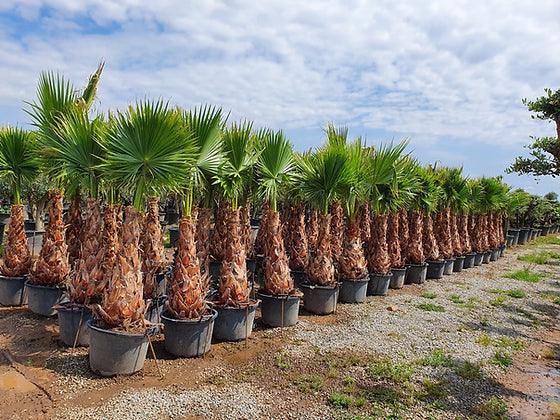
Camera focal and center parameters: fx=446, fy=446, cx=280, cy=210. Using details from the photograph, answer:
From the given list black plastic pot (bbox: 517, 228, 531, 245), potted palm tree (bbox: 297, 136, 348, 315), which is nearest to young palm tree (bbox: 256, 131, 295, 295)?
potted palm tree (bbox: 297, 136, 348, 315)

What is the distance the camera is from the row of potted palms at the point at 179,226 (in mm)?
4918

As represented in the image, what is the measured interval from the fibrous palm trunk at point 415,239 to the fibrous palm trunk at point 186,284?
7096 millimetres

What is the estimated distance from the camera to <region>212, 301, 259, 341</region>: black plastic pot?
6.12 m

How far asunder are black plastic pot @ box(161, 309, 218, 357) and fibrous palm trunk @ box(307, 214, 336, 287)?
2757 mm

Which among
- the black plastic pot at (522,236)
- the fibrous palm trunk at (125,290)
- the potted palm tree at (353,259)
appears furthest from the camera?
the black plastic pot at (522,236)

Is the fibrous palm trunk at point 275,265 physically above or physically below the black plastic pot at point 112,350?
above

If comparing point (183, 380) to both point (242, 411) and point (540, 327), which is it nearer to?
point (242, 411)

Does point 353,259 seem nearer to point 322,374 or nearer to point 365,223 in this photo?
point 365,223

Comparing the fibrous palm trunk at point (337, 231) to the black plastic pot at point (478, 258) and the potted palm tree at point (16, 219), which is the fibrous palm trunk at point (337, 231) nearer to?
the potted palm tree at point (16, 219)

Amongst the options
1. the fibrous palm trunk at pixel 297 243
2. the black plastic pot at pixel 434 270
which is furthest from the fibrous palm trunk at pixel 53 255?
the black plastic pot at pixel 434 270

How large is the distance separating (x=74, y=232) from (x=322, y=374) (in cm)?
464

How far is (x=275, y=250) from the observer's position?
23.1ft

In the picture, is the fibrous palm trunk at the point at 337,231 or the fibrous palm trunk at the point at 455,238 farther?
the fibrous palm trunk at the point at 455,238

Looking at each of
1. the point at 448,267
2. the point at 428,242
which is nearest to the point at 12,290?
the point at 428,242
